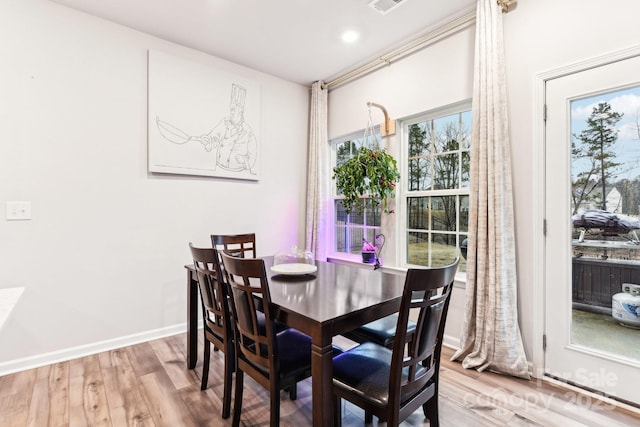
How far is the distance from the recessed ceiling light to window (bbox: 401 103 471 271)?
3.04ft

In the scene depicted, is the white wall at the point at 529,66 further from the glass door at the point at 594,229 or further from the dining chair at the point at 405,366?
the dining chair at the point at 405,366

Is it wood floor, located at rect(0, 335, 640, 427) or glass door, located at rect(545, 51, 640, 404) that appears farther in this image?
glass door, located at rect(545, 51, 640, 404)

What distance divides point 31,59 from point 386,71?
9.84ft

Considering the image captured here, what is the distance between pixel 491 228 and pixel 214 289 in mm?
1913

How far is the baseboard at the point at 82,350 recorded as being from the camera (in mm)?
2350

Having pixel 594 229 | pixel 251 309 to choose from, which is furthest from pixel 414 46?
pixel 251 309

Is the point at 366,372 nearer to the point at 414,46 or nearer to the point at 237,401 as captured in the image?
the point at 237,401

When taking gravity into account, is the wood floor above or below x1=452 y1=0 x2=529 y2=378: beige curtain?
below

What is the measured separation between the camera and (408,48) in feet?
9.89

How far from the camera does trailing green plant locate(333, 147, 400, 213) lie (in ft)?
9.88

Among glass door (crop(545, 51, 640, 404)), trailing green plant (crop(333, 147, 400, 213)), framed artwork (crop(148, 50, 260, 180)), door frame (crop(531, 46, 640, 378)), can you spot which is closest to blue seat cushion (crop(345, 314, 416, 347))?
door frame (crop(531, 46, 640, 378))

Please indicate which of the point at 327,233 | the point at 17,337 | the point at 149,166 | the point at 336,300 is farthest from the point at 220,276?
the point at 327,233

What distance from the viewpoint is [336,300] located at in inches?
59.9

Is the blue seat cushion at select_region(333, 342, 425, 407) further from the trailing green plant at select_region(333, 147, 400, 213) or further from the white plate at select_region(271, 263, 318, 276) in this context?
the trailing green plant at select_region(333, 147, 400, 213)
